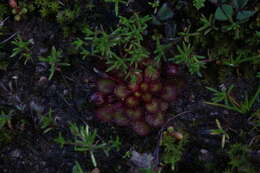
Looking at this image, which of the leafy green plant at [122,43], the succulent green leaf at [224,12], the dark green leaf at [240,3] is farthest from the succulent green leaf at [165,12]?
the dark green leaf at [240,3]

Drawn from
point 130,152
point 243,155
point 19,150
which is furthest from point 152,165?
point 19,150

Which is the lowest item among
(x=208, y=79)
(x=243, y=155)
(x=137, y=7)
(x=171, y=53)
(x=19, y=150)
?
(x=19, y=150)

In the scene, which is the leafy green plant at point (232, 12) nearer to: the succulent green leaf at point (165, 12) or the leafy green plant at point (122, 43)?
the succulent green leaf at point (165, 12)

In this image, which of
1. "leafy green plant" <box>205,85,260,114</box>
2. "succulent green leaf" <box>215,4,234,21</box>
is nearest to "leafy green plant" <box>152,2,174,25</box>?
"succulent green leaf" <box>215,4,234,21</box>

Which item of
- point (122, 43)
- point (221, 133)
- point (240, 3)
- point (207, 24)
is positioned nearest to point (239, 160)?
point (221, 133)

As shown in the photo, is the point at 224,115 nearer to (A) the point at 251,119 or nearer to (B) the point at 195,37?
(A) the point at 251,119
